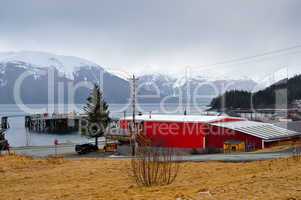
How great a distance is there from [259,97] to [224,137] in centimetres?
8024

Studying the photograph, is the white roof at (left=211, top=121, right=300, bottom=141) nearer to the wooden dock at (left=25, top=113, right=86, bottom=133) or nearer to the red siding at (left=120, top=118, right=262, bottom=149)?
the red siding at (left=120, top=118, right=262, bottom=149)

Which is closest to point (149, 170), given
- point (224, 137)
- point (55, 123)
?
point (224, 137)

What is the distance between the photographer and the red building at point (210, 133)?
43.2 metres

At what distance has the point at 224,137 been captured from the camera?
43.5m

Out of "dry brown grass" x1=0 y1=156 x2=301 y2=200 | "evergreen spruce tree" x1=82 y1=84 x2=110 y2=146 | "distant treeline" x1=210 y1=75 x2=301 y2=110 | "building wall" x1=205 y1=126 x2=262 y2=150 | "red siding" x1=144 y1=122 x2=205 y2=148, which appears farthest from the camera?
"distant treeline" x1=210 y1=75 x2=301 y2=110

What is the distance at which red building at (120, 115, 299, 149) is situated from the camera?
43.2 metres

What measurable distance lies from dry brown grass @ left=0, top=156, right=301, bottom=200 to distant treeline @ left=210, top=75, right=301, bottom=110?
96700 millimetres

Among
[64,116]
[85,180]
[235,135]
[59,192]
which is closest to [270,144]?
[235,135]

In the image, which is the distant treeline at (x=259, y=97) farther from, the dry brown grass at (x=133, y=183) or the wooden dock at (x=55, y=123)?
the dry brown grass at (x=133, y=183)

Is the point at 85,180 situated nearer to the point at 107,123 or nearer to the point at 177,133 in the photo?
the point at 177,133

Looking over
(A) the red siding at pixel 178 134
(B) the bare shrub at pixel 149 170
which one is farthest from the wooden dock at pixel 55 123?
(B) the bare shrub at pixel 149 170

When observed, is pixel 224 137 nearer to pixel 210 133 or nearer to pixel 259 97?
pixel 210 133

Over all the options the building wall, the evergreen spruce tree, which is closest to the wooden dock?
the evergreen spruce tree

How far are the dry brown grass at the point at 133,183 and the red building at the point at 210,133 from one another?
21832 mm
